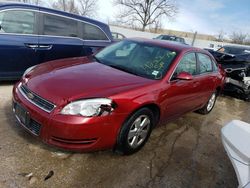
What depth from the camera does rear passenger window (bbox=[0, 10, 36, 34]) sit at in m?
5.12

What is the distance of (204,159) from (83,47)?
153 inches

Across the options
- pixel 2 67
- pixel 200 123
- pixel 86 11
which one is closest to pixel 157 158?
pixel 200 123

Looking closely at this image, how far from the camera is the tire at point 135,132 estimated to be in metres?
3.25

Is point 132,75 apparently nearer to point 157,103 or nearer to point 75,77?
point 157,103

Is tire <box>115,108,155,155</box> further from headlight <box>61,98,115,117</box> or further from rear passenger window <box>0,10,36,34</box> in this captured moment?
rear passenger window <box>0,10,36,34</box>

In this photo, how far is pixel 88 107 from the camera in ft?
9.55

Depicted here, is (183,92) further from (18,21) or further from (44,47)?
(18,21)

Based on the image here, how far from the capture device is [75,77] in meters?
3.43

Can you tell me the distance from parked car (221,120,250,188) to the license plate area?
2129 millimetres

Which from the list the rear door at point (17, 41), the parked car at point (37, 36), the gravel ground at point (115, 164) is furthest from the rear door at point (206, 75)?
the rear door at point (17, 41)

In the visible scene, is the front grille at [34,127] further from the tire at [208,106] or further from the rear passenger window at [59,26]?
the tire at [208,106]

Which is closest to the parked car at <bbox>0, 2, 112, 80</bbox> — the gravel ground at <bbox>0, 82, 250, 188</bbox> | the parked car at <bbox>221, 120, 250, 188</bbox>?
the gravel ground at <bbox>0, 82, 250, 188</bbox>

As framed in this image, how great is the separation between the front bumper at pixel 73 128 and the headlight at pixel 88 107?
6cm

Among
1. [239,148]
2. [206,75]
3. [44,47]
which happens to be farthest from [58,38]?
[239,148]
